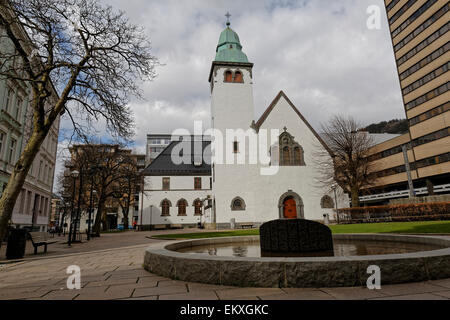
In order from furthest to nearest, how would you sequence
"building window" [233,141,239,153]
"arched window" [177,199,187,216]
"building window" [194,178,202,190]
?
1. "building window" [194,178,202,190]
2. "arched window" [177,199,187,216]
3. "building window" [233,141,239,153]

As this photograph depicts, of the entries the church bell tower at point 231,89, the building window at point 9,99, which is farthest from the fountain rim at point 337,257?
the church bell tower at point 231,89

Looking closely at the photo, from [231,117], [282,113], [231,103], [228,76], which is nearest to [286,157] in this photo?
[282,113]

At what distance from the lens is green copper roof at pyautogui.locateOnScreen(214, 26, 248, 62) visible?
33.3m

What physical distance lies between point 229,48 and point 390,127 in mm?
56744

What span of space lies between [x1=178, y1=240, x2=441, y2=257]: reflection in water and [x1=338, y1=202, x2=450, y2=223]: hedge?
1753 centimetres

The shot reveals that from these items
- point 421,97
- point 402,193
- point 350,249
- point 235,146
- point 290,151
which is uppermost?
point 421,97

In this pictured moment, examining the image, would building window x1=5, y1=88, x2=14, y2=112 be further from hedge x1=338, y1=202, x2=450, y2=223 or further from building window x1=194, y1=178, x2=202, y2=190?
hedge x1=338, y1=202, x2=450, y2=223

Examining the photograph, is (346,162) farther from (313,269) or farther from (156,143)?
(156,143)

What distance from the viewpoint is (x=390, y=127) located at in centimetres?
7012

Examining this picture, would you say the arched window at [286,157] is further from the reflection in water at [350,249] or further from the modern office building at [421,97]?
the reflection in water at [350,249]

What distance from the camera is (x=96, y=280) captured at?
5.29 meters

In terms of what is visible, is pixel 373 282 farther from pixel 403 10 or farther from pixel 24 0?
pixel 403 10

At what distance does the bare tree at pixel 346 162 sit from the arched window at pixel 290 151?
1.97 m

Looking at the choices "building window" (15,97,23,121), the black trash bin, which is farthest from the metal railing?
"building window" (15,97,23,121)
